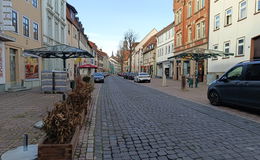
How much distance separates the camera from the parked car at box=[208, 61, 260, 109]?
21.2 ft

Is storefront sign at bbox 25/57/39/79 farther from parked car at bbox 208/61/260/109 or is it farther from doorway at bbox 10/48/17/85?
parked car at bbox 208/61/260/109

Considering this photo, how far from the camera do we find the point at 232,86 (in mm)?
7359

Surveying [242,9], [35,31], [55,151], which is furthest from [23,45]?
[242,9]

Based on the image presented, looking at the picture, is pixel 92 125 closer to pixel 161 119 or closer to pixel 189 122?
pixel 161 119

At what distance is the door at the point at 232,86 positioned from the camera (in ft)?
23.3

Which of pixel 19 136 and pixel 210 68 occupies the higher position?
pixel 210 68

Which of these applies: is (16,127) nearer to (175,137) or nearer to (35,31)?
(175,137)

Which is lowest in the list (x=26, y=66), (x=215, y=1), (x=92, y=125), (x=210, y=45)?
(x=92, y=125)

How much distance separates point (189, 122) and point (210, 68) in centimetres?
1831

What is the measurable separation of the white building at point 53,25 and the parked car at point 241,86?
18006mm

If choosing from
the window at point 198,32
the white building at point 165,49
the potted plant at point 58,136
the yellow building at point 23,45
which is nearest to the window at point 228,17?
the window at point 198,32

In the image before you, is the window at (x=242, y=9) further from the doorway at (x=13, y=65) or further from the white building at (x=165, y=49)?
the doorway at (x=13, y=65)

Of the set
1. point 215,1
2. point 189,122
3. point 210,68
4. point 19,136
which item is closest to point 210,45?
point 210,68

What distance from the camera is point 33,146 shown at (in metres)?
3.62
